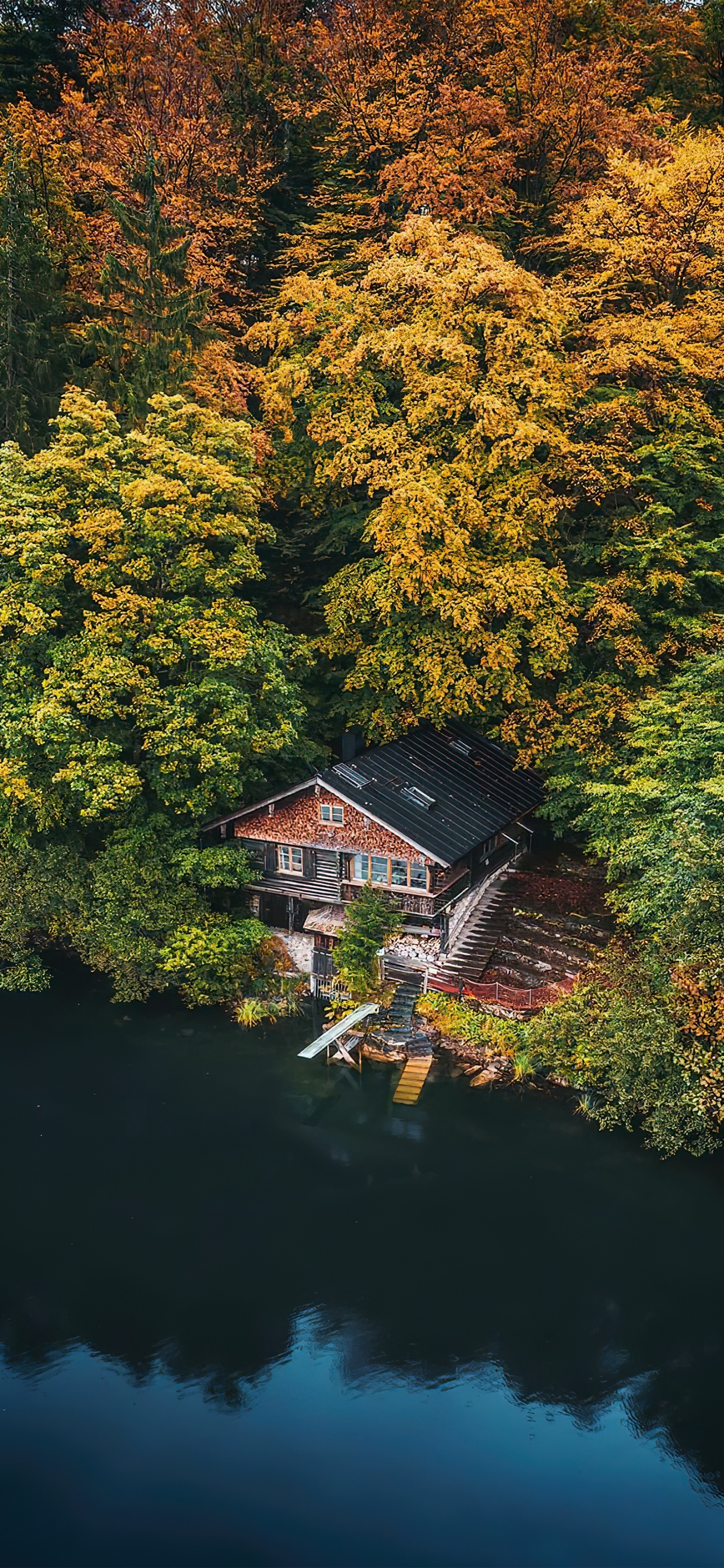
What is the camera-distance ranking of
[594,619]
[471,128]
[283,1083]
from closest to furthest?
[283,1083] < [594,619] < [471,128]

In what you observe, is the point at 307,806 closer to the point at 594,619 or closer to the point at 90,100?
the point at 594,619

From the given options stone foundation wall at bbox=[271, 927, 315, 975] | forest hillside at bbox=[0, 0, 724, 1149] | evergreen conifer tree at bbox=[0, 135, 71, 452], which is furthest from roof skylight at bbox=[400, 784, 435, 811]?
evergreen conifer tree at bbox=[0, 135, 71, 452]

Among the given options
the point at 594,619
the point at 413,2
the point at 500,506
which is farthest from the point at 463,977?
the point at 413,2

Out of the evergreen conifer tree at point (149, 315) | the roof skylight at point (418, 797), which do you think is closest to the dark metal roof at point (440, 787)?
the roof skylight at point (418, 797)

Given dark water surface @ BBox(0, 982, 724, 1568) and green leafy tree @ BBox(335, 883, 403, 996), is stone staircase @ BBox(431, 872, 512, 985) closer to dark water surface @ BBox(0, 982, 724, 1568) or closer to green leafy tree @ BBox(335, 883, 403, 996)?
green leafy tree @ BBox(335, 883, 403, 996)

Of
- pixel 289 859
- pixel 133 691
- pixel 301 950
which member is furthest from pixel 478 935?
pixel 133 691

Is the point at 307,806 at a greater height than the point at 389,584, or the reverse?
the point at 389,584

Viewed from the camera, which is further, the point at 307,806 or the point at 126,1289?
the point at 307,806
